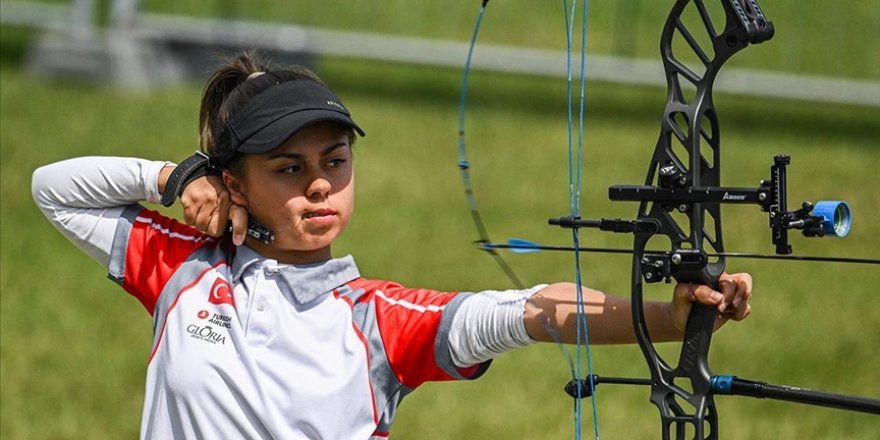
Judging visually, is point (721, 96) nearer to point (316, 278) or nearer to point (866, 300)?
point (866, 300)

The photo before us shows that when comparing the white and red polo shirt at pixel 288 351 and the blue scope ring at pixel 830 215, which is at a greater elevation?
the blue scope ring at pixel 830 215

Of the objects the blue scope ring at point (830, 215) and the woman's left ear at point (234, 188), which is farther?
the woman's left ear at point (234, 188)

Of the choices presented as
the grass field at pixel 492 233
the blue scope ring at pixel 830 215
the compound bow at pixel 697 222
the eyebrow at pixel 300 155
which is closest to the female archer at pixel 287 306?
the eyebrow at pixel 300 155

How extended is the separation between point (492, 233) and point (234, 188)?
6.02 metres

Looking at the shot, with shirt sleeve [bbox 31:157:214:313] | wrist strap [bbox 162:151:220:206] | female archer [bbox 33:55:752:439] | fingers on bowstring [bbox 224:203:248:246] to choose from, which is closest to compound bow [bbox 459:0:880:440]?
female archer [bbox 33:55:752:439]

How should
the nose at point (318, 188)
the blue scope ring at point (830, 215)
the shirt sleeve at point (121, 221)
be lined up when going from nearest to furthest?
the blue scope ring at point (830, 215) → the nose at point (318, 188) → the shirt sleeve at point (121, 221)

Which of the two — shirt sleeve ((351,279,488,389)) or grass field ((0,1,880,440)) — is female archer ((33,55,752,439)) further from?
grass field ((0,1,880,440))

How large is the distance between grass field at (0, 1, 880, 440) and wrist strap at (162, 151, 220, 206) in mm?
3295

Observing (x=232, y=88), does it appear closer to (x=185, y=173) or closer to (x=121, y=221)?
(x=185, y=173)

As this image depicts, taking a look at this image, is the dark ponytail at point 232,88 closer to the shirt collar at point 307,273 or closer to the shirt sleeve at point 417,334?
the shirt collar at point 307,273

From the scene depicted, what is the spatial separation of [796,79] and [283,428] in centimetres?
1050

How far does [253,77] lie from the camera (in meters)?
3.87

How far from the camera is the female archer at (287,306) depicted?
3529mm

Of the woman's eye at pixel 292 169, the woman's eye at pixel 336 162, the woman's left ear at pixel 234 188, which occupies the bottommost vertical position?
the woman's left ear at pixel 234 188
